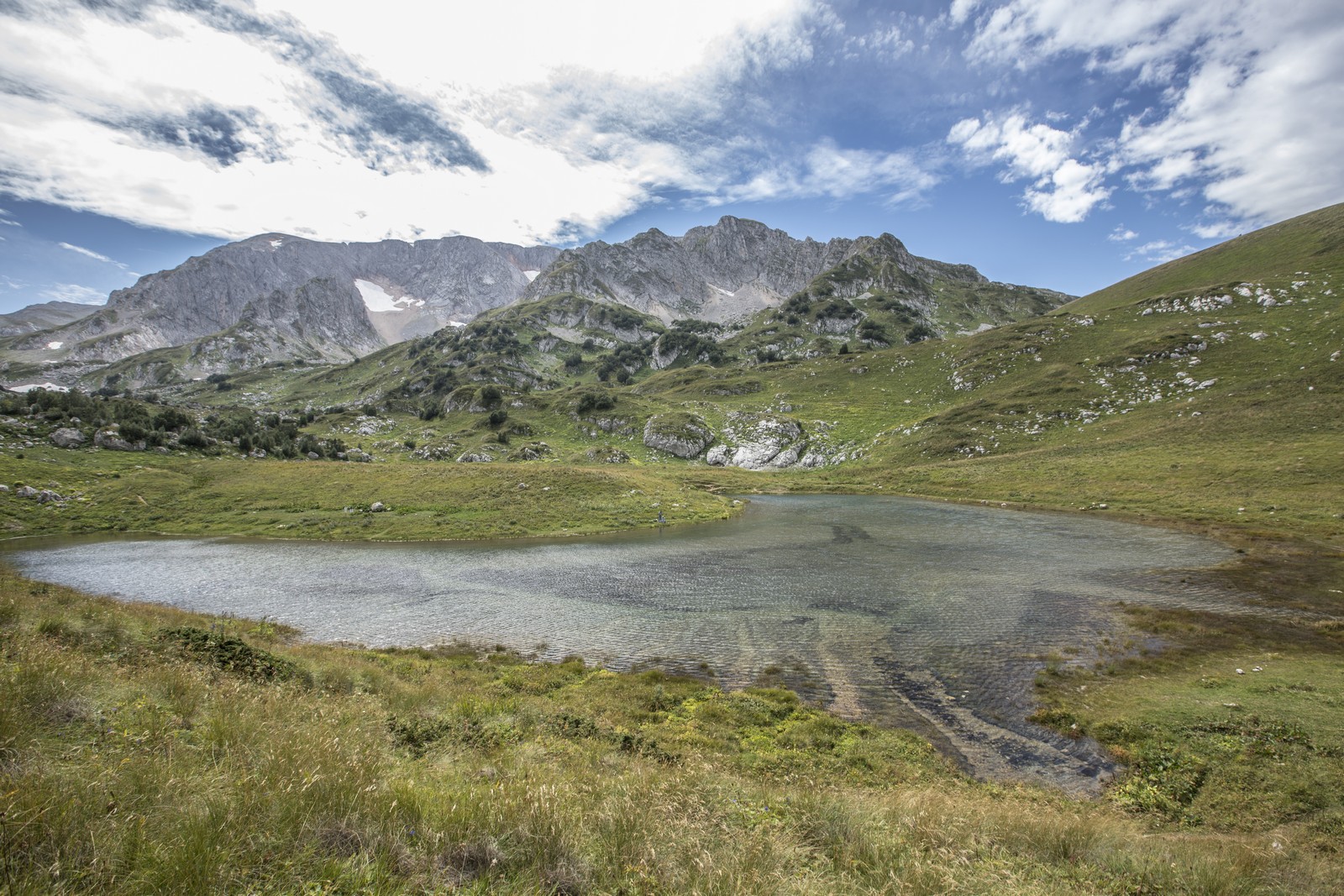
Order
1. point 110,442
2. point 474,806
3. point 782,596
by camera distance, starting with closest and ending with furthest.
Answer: point 474,806 < point 782,596 < point 110,442

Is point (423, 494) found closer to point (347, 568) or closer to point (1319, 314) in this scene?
point (347, 568)

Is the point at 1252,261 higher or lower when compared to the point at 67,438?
higher

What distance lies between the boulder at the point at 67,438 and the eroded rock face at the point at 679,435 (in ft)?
323

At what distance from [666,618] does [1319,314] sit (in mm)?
143276

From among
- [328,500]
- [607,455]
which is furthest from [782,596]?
[607,455]

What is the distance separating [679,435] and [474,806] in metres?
122

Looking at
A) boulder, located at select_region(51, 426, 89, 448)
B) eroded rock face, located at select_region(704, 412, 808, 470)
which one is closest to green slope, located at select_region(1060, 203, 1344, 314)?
eroded rock face, located at select_region(704, 412, 808, 470)

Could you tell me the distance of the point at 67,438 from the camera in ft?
225

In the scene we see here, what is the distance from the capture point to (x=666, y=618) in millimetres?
26359

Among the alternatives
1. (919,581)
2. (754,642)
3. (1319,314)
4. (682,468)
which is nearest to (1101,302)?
(1319,314)

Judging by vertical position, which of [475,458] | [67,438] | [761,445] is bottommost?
[761,445]

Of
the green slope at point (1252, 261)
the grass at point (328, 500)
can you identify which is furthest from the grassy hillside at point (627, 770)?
the green slope at point (1252, 261)

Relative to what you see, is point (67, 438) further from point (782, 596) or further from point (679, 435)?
point (679, 435)

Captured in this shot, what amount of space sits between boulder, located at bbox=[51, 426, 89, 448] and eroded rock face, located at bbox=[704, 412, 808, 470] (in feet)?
350
